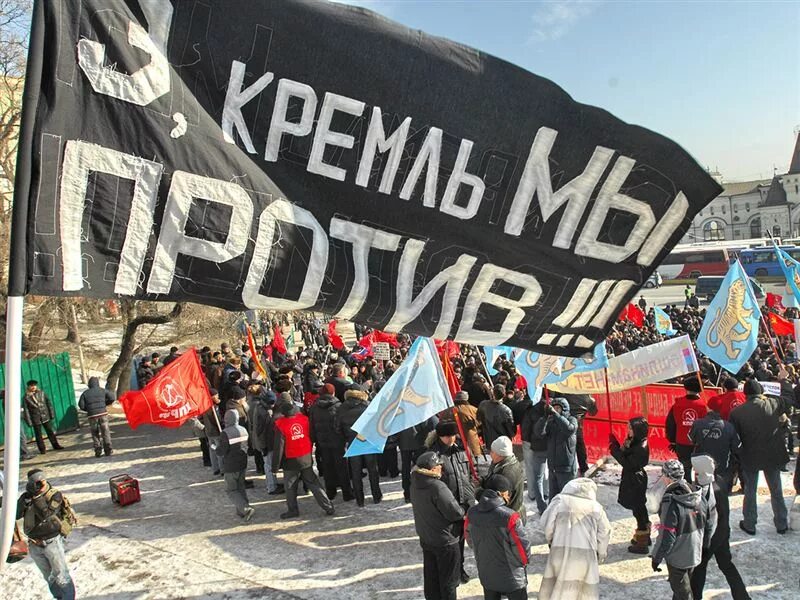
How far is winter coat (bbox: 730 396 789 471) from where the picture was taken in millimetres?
6547

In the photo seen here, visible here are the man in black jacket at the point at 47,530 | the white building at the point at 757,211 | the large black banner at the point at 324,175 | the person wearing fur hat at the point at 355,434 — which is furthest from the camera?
the white building at the point at 757,211

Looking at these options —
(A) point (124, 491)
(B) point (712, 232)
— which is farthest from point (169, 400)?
(B) point (712, 232)

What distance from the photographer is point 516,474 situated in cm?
575

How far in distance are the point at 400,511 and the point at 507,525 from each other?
12.0 ft

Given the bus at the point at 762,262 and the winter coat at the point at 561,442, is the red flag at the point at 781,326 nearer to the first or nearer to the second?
the winter coat at the point at 561,442

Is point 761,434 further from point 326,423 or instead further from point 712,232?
point 712,232

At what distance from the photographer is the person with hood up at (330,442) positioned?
27.8ft

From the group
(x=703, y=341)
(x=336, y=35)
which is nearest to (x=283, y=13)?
(x=336, y=35)

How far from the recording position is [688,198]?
3.44m

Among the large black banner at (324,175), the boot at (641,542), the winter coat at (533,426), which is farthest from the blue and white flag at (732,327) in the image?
the large black banner at (324,175)

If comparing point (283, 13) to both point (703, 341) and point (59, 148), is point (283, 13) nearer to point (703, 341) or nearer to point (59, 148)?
point (59, 148)

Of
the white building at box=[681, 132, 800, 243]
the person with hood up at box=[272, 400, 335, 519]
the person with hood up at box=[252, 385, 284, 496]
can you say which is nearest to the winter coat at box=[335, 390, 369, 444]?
the person with hood up at box=[272, 400, 335, 519]

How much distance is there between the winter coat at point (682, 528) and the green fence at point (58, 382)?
12.4 meters

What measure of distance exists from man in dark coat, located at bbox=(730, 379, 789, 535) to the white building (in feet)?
311
